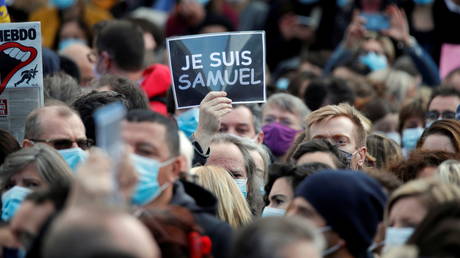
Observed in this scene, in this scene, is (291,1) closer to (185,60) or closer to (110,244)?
(185,60)

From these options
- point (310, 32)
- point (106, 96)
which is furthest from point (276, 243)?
point (310, 32)

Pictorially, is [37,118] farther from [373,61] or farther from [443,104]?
[373,61]

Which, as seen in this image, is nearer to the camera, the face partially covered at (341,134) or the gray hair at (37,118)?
the gray hair at (37,118)

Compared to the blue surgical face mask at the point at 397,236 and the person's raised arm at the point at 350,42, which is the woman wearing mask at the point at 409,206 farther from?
the person's raised arm at the point at 350,42

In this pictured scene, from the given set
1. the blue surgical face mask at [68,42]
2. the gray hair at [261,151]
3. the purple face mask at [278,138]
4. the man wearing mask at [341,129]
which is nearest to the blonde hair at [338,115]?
the man wearing mask at [341,129]

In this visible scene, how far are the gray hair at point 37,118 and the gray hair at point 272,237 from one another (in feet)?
8.53

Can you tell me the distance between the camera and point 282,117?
34.8 feet

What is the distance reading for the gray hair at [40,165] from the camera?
6254 millimetres

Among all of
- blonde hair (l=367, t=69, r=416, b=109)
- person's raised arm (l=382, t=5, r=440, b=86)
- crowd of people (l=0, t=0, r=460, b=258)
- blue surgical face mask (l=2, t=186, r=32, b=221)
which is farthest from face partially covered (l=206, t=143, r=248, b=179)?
person's raised arm (l=382, t=5, r=440, b=86)

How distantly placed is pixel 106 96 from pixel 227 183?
1239 millimetres

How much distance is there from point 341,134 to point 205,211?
2868 millimetres

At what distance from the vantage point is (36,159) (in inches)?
247

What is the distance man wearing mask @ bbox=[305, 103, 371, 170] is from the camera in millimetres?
8500

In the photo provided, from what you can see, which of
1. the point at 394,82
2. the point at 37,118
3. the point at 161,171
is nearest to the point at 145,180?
the point at 161,171
